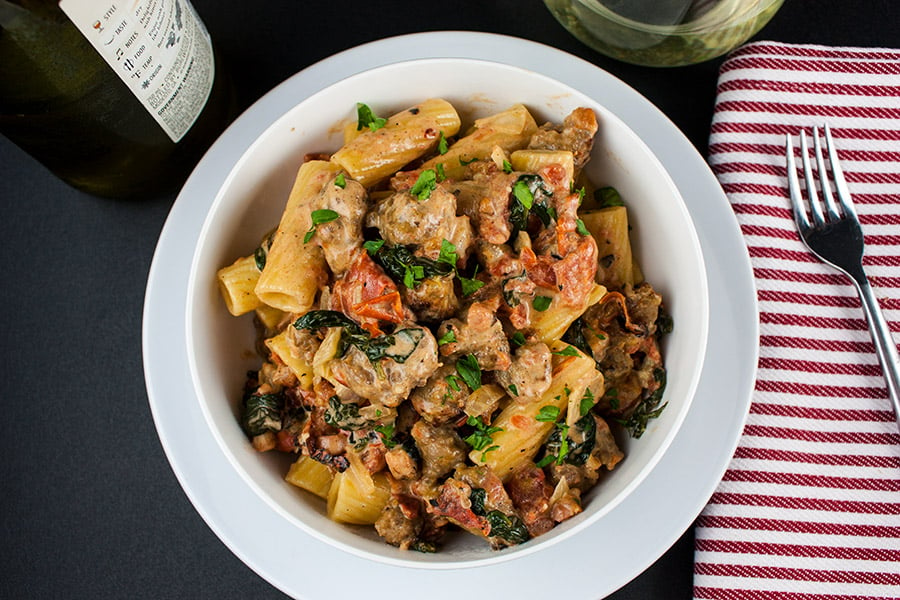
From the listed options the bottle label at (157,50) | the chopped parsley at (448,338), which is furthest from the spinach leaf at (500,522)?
the bottle label at (157,50)

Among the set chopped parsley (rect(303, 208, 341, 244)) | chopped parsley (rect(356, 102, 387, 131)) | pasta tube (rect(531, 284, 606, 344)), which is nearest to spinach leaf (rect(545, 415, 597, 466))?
pasta tube (rect(531, 284, 606, 344))

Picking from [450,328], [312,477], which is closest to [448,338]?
[450,328]

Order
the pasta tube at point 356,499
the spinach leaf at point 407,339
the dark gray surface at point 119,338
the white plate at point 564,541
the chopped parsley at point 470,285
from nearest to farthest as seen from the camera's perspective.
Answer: the spinach leaf at point 407,339, the chopped parsley at point 470,285, the pasta tube at point 356,499, the white plate at point 564,541, the dark gray surface at point 119,338

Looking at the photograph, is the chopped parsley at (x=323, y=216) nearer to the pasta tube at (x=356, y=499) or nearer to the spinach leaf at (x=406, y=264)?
the spinach leaf at (x=406, y=264)

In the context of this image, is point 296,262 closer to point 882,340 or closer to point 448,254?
point 448,254

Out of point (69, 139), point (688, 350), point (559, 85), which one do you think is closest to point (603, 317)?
point (688, 350)

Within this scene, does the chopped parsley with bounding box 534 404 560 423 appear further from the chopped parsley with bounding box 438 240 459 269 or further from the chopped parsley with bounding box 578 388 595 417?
the chopped parsley with bounding box 438 240 459 269
